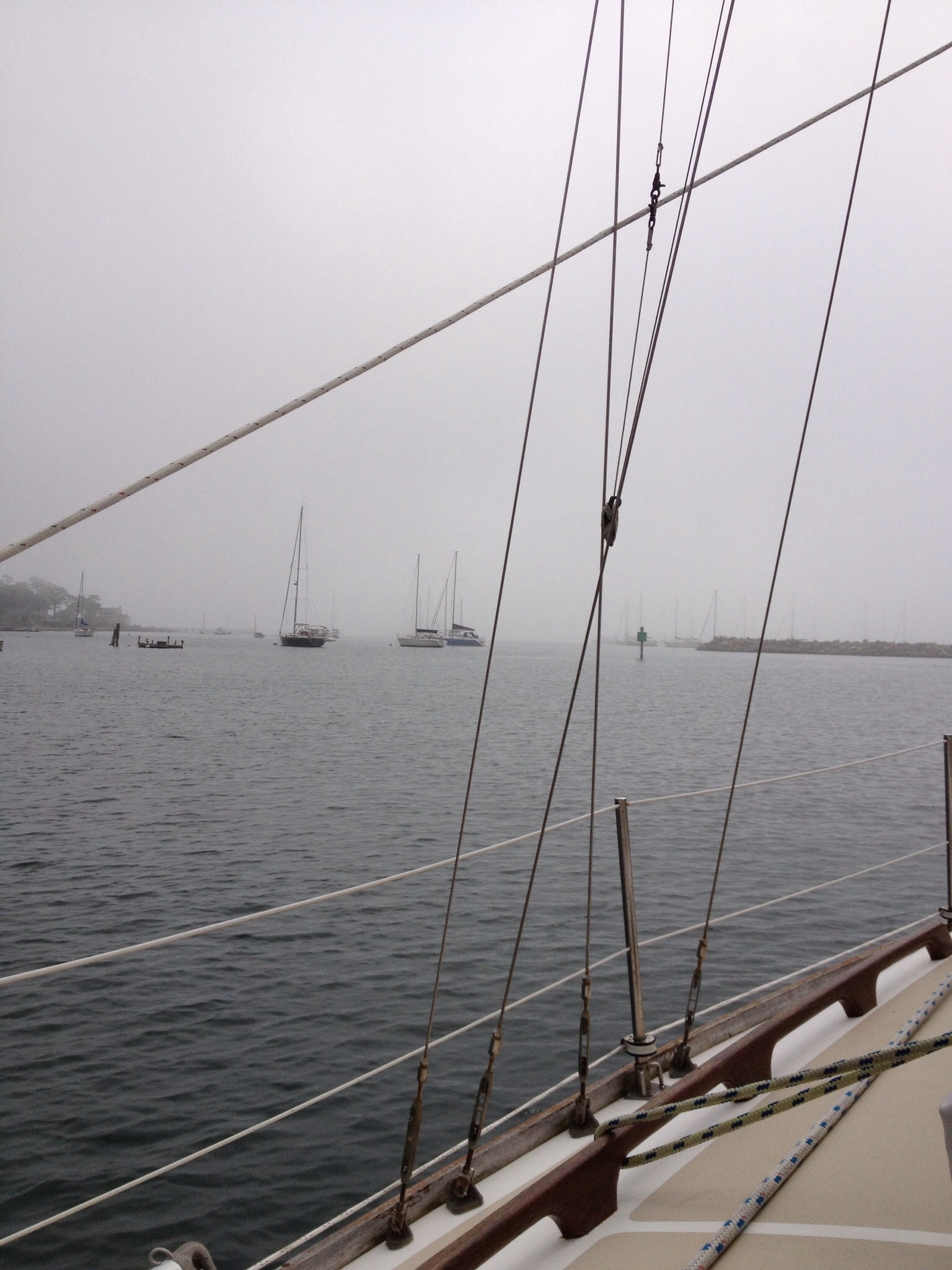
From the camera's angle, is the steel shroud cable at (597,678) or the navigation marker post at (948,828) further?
the navigation marker post at (948,828)

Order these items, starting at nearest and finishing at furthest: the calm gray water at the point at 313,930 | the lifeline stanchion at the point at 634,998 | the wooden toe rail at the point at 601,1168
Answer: the wooden toe rail at the point at 601,1168 < the lifeline stanchion at the point at 634,998 < the calm gray water at the point at 313,930

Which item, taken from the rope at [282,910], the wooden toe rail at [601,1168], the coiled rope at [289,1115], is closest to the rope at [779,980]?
the coiled rope at [289,1115]

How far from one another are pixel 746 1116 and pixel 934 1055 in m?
0.90

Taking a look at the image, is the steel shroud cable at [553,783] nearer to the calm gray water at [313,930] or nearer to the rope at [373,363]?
the rope at [373,363]

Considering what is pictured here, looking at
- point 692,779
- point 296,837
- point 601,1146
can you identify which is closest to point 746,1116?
point 601,1146

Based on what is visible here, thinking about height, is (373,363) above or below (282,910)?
above

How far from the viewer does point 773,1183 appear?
1.69 m

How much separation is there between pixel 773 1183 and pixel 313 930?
586 cm

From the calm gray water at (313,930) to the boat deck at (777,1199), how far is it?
2.10 metres

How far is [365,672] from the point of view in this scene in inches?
2259

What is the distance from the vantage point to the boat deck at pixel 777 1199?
1506 millimetres

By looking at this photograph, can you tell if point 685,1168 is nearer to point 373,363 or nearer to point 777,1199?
point 777,1199

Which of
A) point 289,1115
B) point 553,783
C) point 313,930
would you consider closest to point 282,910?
point 553,783

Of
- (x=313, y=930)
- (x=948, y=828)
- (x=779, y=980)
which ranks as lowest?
(x=313, y=930)
